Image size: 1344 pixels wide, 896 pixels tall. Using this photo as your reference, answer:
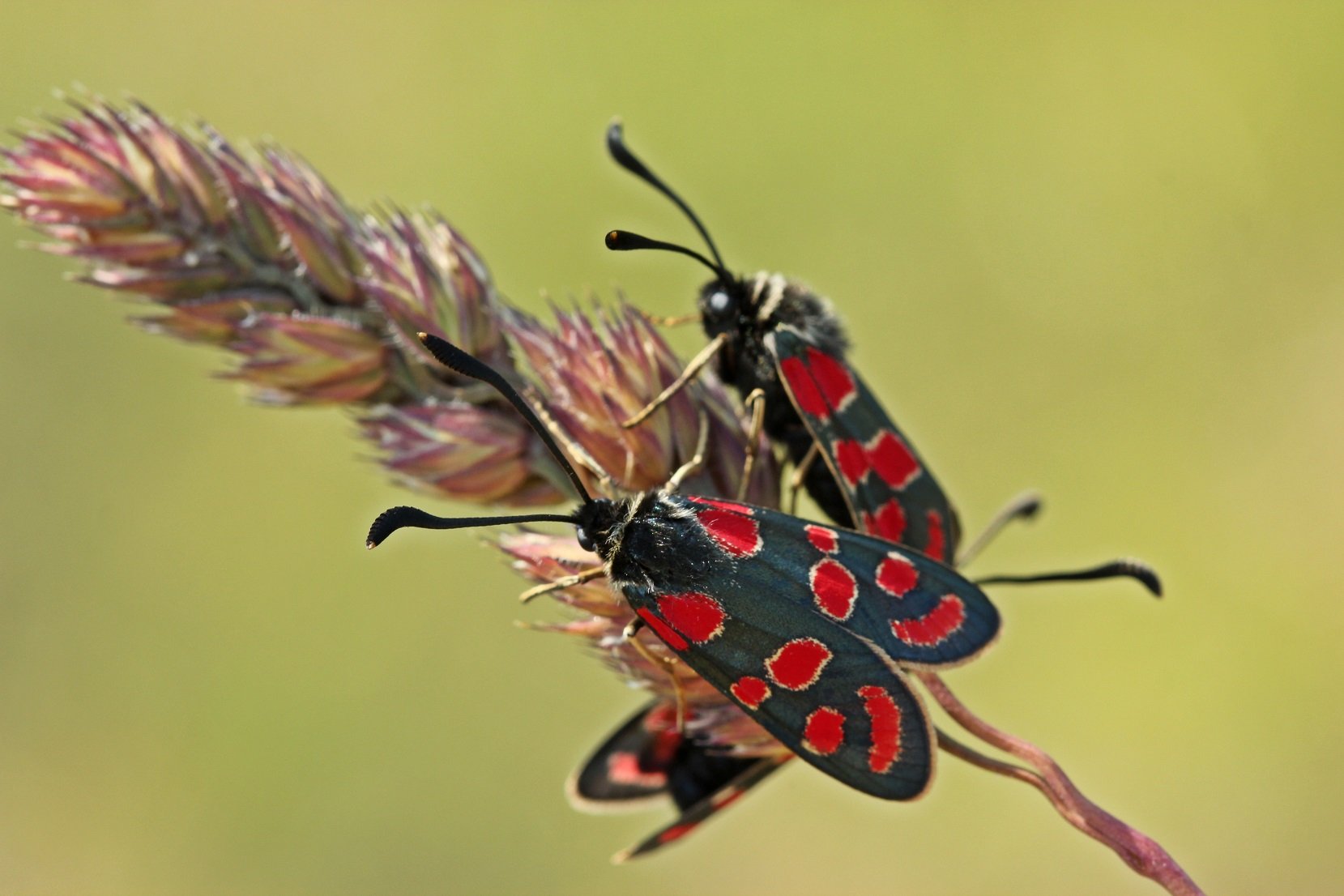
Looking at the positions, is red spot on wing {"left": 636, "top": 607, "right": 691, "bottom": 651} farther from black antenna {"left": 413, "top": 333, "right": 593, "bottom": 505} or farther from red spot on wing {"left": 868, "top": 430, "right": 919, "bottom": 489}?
red spot on wing {"left": 868, "top": 430, "right": 919, "bottom": 489}

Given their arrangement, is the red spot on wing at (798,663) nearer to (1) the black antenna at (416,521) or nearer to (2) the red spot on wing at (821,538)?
(2) the red spot on wing at (821,538)

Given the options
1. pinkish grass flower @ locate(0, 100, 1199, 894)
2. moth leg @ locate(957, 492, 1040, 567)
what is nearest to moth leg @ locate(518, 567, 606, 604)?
pinkish grass flower @ locate(0, 100, 1199, 894)

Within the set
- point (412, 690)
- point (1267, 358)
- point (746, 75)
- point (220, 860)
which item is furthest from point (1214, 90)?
point (220, 860)

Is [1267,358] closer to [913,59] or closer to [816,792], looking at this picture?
[913,59]

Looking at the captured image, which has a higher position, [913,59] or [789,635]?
[913,59]

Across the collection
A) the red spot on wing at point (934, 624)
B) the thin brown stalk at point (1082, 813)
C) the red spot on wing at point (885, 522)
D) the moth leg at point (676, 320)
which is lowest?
the thin brown stalk at point (1082, 813)

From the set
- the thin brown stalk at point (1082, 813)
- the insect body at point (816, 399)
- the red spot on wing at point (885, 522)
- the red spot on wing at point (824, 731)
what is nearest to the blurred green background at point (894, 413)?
the insect body at point (816, 399)

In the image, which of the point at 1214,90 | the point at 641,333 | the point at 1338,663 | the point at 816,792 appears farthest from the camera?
the point at 1214,90
